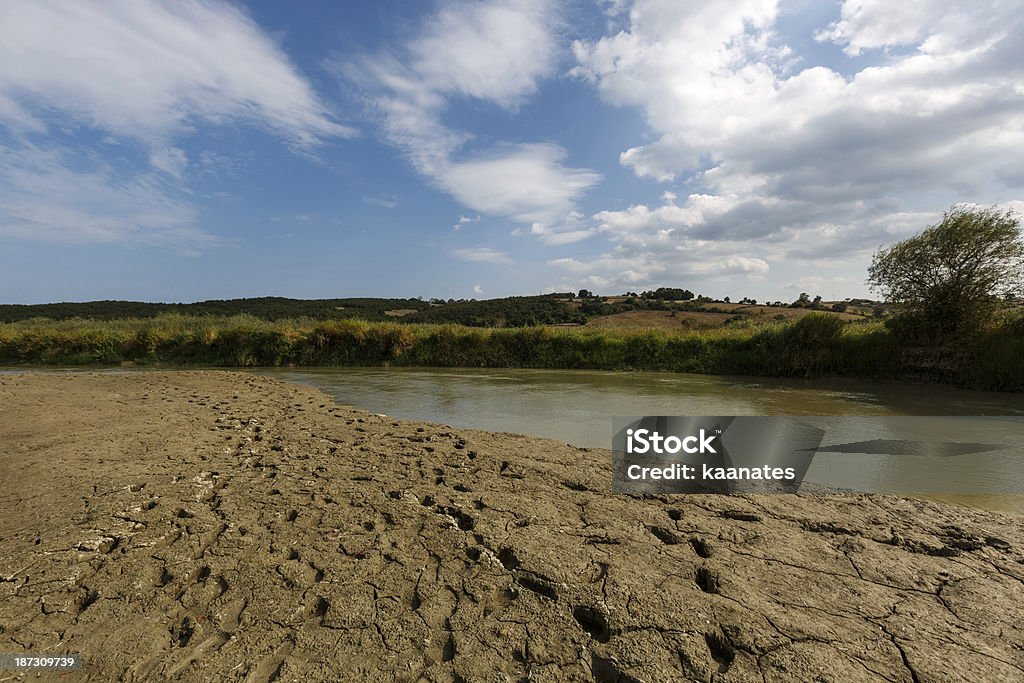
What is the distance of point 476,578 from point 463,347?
22.7 meters

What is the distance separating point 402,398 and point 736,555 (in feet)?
35.8

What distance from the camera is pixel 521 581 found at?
3.17 m

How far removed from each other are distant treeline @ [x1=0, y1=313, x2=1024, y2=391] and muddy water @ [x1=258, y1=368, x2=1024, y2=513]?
72.5 inches

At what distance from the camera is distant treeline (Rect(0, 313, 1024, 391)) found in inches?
736

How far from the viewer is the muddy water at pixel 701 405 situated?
5.80m

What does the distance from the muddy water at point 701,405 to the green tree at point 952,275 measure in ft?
7.75

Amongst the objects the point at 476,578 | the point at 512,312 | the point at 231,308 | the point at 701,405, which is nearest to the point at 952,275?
the point at 701,405

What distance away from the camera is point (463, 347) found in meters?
25.7

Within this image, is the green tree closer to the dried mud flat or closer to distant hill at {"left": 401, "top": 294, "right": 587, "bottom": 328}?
the dried mud flat

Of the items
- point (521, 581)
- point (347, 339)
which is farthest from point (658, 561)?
point (347, 339)

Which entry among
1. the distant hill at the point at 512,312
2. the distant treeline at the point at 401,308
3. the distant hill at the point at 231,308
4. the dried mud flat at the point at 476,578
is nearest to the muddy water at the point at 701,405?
the dried mud flat at the point at 476,578

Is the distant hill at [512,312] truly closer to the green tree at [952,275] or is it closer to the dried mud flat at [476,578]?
the green tree at [952,275]

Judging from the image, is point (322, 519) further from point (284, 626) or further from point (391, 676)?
point (391, 676)

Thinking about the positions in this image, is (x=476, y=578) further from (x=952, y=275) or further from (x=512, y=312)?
(x=512, y=312)
